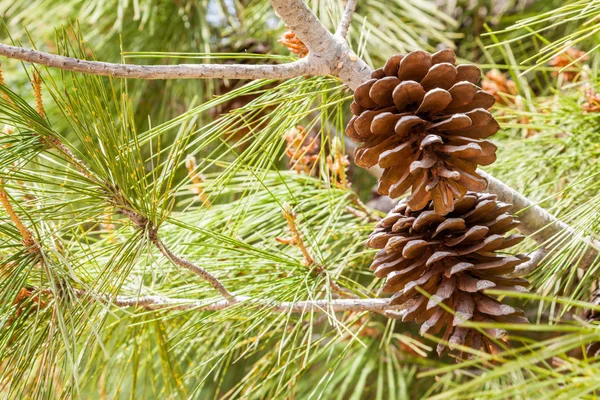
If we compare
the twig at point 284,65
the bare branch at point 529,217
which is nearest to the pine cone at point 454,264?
the bare branch at point 529,217

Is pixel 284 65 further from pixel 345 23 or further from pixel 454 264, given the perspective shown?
pixel 454 264

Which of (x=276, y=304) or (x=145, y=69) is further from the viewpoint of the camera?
(x=276, y=304)

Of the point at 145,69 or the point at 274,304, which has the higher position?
the point at 145,69

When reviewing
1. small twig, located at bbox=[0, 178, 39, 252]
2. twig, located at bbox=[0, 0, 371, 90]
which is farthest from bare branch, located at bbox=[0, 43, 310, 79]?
small twig, located at bbox=[0, 178, 39, 252]

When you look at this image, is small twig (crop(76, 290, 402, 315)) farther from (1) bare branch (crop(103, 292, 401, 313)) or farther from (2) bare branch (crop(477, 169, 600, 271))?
(2) bare branch (crop(477, 169, 600, 271))

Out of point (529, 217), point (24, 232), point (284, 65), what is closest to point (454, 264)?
point (529, 217)

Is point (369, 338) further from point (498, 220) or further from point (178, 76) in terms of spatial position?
point (178, 76)

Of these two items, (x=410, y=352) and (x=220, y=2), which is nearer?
(x=410, y=352)

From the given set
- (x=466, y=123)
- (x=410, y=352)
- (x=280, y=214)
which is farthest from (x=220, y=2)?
(x=466, y=123)
